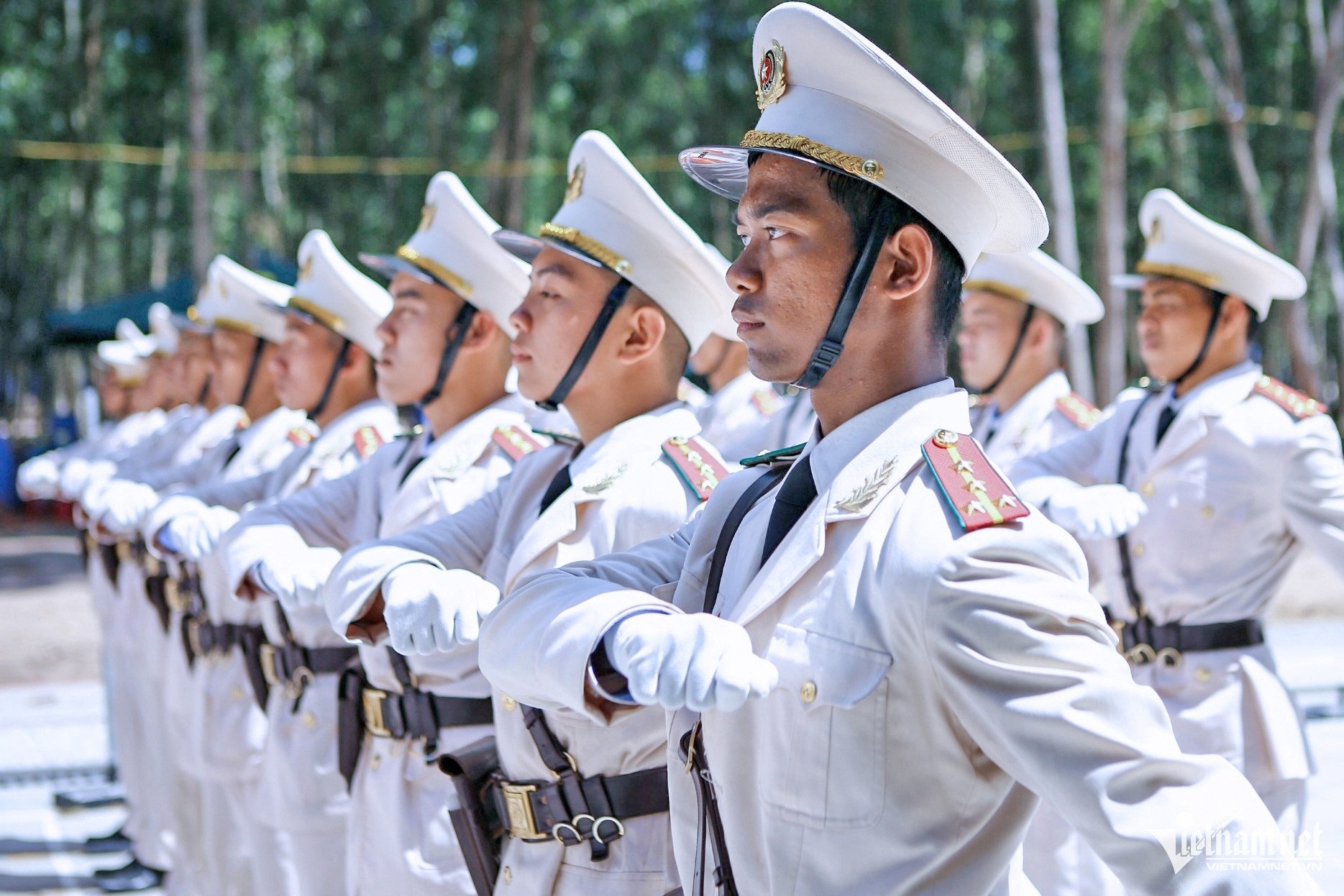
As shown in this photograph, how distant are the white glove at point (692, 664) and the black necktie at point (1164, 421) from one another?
317cm

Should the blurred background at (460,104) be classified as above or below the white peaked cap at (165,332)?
above

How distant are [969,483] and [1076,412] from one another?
12.7 ft

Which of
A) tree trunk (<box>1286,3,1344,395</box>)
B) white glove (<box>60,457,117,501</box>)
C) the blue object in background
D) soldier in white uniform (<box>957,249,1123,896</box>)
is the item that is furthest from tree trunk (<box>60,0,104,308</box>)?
soldier in white uniform (<box>957,249,1123,896</box>)

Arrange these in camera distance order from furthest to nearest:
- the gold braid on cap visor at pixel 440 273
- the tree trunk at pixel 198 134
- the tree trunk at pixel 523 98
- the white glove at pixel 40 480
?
1. the tree trunk at pixel 523 98
2. the tree trunk at pixel 198 134
3. the white glove at pixel 40 480
4. the gold braid on cap visor at pixel 440 273

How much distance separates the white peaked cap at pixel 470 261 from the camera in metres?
3.66

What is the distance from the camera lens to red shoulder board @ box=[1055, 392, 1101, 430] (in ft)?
17.2

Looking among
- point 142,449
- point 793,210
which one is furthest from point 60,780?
point 793,210

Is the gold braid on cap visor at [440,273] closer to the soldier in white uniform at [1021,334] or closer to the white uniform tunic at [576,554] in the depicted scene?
the white uniform tunic at [576,554]

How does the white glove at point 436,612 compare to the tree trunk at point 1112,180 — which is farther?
the tree trunk at point 1112,180

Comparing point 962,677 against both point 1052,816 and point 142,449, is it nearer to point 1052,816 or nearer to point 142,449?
point 1052,816

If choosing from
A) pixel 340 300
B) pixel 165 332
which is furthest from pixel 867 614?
pixel 165 332

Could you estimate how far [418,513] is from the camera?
3346mm

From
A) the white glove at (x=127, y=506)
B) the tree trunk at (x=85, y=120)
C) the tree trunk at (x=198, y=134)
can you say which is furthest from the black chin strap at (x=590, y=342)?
the tree trunk at (x=85, y=120)

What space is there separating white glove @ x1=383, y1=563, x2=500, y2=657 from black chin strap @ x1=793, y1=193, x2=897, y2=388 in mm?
653
